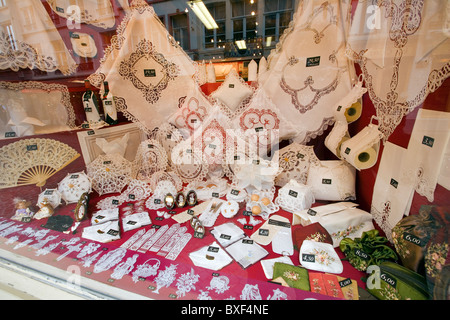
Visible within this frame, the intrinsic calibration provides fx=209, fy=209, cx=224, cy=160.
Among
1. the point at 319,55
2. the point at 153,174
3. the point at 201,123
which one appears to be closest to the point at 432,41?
the point at 319,55

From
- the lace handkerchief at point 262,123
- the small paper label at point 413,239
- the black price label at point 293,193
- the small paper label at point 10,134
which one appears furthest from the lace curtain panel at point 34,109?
the small paper label at point 413,239

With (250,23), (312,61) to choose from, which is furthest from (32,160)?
(312,61)

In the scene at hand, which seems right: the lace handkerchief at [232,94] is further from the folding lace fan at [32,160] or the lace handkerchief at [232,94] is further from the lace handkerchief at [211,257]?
the folding lace fan at [32,160]

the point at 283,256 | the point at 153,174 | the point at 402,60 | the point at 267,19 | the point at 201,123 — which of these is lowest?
the point at 283,256

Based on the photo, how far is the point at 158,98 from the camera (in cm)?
203

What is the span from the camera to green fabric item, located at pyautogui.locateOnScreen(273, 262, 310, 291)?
106 centimetres

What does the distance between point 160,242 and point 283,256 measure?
826mm

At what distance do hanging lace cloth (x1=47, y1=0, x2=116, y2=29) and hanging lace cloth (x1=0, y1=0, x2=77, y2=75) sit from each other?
0.33 feet

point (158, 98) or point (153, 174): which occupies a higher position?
point (158, 98)

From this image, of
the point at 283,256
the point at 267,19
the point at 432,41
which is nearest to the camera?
the point at 432,41

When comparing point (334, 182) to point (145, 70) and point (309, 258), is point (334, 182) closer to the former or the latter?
point (309, 258)

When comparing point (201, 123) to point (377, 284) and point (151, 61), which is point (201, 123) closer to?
point (151, 61)

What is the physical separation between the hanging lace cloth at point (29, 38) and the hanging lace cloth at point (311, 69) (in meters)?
1.65

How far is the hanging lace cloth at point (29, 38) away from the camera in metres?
1.36
